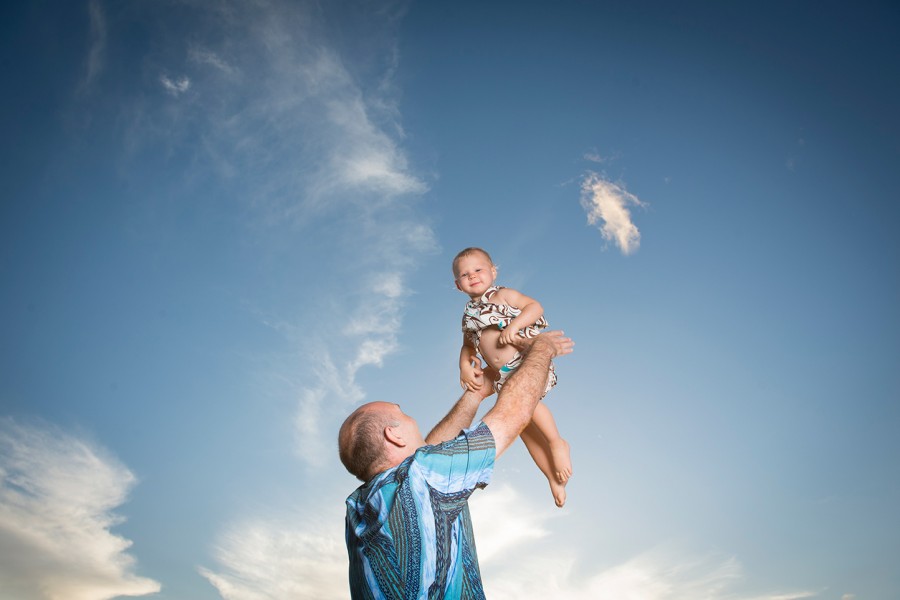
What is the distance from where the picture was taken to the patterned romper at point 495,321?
4.67 metres

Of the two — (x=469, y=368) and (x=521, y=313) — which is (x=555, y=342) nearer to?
(x=521, y=313)

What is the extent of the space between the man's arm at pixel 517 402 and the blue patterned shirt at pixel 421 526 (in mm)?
102

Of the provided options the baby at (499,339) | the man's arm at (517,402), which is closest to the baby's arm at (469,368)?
the baby at (499,339)

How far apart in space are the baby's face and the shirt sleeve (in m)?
2.36

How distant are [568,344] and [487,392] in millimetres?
977

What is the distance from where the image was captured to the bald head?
9.05 feet

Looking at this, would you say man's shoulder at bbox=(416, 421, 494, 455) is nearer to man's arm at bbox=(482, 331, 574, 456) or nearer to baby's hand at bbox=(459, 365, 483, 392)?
man's arm at bbox=(482, 331, 574, 456)

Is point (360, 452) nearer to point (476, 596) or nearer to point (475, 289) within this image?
point (476, 596)

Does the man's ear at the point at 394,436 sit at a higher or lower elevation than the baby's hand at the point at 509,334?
lower

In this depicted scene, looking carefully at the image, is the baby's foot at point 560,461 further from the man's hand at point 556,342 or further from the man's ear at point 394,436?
the man's ear at point 394,436

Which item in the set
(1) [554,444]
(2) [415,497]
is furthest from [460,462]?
(1) [554,444]

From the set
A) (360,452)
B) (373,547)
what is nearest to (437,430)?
(360,452)

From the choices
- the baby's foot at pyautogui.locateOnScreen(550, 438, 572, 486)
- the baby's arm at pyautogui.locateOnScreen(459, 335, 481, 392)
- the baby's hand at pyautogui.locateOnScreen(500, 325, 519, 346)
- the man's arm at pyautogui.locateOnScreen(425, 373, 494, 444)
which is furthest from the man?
the baby's foot at pyautogui.locateOnScreen(550, 438, 572, 486)

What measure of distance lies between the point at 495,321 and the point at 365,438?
2.16m
